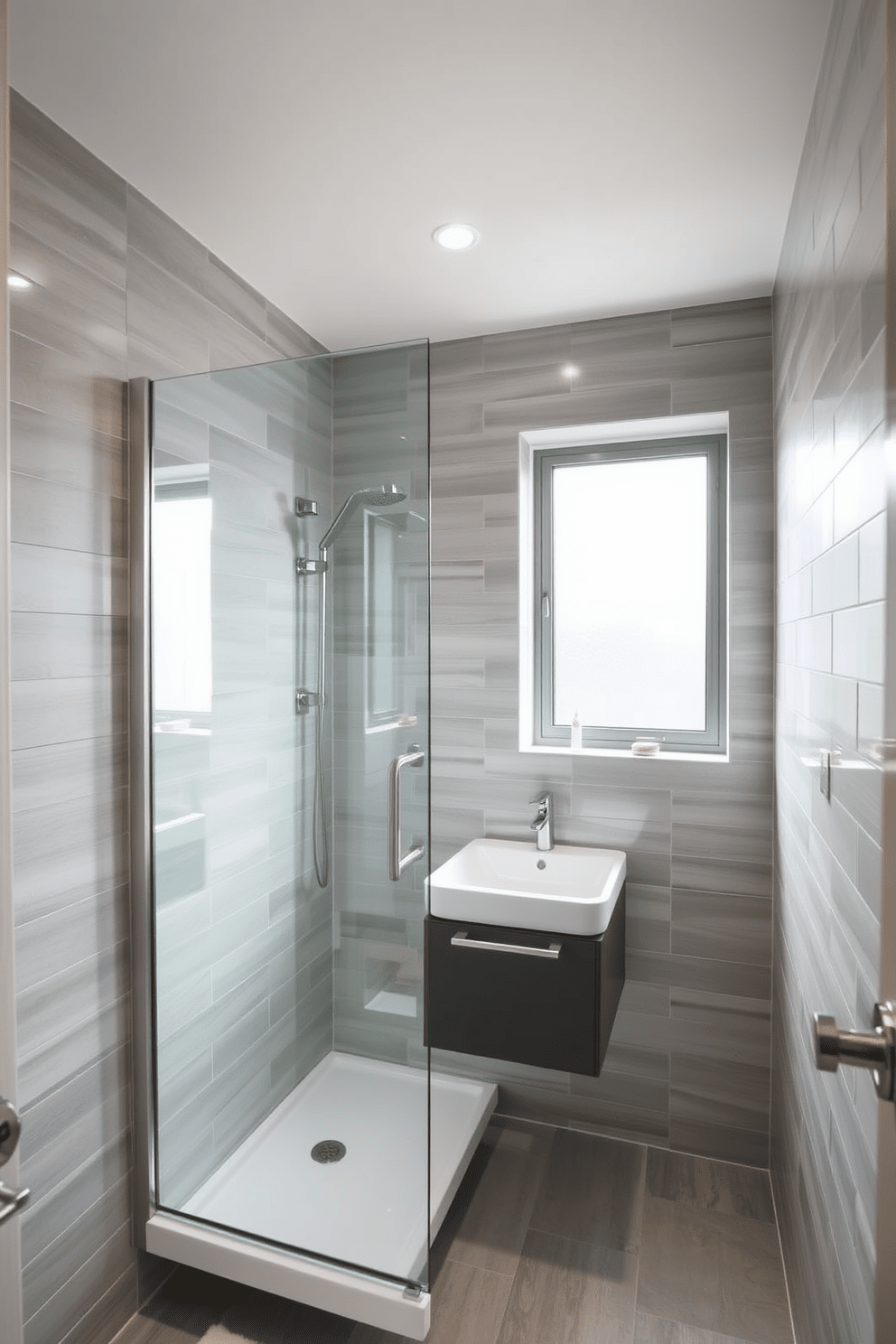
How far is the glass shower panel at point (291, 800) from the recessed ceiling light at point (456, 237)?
0.56 metres

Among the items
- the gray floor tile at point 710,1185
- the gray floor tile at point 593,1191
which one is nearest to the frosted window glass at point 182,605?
the gray floor tile at point 593,1191

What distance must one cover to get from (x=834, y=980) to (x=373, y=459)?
4.25 ft

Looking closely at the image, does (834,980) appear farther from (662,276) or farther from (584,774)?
(662,276)

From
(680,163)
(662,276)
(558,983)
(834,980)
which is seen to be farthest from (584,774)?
(680,163)

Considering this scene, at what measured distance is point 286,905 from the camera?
5.93ft

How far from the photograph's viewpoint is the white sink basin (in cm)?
205

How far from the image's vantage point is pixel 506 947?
6.80 feet

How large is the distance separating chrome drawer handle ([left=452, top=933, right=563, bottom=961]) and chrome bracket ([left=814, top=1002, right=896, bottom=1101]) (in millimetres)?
1293

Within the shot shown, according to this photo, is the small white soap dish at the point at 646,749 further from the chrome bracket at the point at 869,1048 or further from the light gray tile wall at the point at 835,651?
the chrome bracket at the point at 869,1048

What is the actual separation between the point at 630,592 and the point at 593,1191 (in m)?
1.84

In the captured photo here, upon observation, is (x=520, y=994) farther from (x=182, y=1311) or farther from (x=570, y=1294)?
(x=182, y=1311)

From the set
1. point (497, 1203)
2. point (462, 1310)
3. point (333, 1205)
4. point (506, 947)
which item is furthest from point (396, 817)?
point (497, 1203)

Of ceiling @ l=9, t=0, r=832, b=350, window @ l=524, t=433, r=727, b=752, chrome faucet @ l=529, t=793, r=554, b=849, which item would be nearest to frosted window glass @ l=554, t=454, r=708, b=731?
window @ l=524, t=433, r=727, b=752

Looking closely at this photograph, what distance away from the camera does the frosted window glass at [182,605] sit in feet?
6.00
